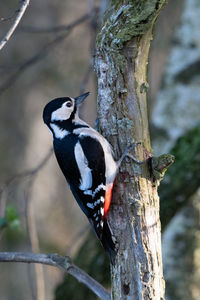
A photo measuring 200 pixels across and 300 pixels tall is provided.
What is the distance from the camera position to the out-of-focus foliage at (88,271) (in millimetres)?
4098

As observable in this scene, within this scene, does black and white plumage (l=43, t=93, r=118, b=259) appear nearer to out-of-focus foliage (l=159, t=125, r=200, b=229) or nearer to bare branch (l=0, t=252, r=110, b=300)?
bare branch (l=0, t=252, r=110, b=300)

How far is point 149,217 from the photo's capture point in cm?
279

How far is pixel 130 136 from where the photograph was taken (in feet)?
9.64

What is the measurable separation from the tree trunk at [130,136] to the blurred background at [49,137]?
76cm

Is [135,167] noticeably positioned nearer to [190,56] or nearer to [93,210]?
[93,210]

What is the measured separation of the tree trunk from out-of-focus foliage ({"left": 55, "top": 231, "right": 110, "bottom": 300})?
131 centimetres

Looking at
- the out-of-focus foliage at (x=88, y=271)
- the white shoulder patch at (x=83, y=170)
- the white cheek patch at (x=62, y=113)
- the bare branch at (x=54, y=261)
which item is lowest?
the bare branch at (x=54, y=261)

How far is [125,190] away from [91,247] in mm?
1635

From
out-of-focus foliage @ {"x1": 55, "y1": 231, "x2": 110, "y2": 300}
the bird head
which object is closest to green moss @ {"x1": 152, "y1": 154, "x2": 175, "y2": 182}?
the bird head

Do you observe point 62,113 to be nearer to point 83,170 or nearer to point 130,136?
point 83,170

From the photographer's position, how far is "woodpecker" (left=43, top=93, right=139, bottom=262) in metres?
3.02

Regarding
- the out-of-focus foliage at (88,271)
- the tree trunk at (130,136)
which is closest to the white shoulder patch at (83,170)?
the tree trunk at (130,136)

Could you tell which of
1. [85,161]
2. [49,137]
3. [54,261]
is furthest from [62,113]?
[49,137]

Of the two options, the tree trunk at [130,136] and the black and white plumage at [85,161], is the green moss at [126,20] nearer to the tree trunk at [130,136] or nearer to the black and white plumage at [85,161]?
the tree trunk at [130,136]
